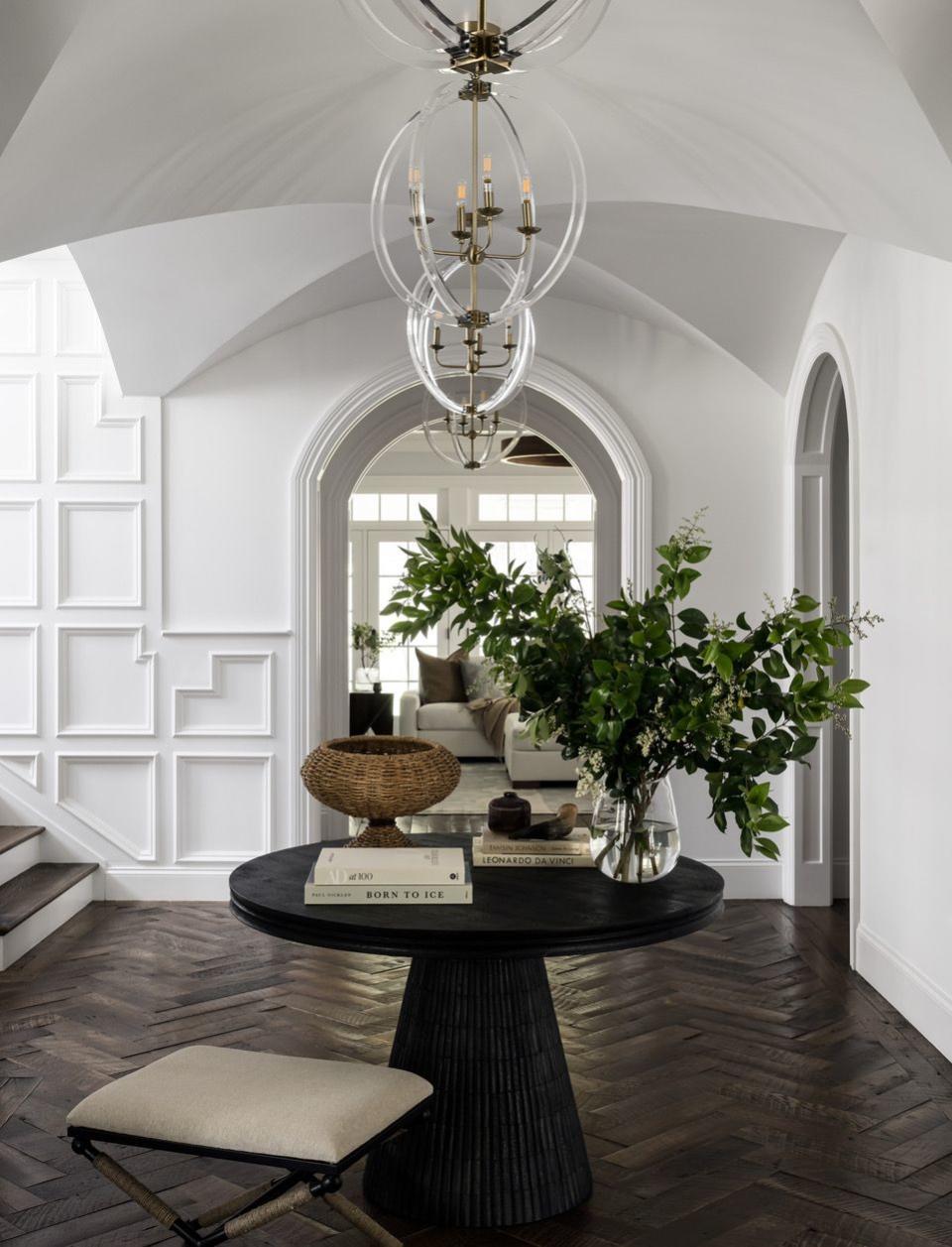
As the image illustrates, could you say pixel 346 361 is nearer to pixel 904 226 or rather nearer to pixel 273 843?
pixel 273 843

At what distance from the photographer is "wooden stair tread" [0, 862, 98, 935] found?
15.7 ft

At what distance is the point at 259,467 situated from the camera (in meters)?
5.84

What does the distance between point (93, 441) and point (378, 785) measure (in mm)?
3792

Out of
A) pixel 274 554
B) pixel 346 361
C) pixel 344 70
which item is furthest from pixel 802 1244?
pixel 346 361

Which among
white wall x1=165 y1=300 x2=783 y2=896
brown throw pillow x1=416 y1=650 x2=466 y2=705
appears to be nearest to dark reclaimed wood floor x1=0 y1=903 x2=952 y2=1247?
white wall x1=165 y1=300 x2=783 y2=896

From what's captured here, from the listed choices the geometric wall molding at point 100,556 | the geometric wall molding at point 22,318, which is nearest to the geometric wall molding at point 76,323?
the geometric wall molding at point 22,318

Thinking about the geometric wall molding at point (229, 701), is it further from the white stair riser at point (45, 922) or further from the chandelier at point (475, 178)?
the chandelier at point (475, 178)

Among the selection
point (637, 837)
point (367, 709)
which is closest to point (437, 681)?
point (367, 709)

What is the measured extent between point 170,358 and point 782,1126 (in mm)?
4212

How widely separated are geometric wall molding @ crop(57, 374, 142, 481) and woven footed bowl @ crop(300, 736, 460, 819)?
3.55m

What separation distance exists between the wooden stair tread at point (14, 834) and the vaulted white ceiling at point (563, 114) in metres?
2.57

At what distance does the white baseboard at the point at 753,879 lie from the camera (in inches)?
226

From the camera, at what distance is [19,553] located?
228 inches

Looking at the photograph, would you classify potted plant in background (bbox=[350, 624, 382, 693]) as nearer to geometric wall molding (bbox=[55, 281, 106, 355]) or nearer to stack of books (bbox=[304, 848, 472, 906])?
geometric wall molding (bbox=[55, 281, 106, 355])
